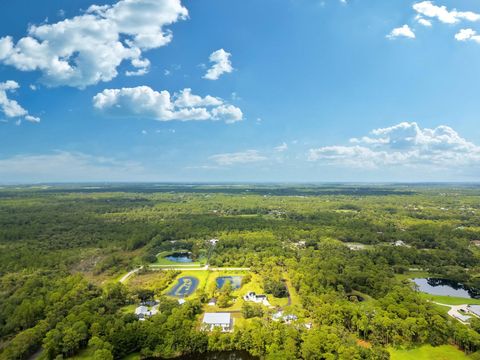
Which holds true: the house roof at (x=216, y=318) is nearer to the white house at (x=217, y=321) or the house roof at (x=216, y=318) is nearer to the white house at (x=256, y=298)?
the white house at (x=217, y=321)

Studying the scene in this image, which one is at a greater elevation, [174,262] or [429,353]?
[174,262]

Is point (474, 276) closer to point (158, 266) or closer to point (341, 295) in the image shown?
point (341, 295)

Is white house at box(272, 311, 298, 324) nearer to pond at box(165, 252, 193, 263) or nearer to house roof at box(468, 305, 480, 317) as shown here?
house roof at box(468, 305, 480, 317)

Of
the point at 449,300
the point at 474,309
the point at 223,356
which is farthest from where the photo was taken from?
the point at 449,300

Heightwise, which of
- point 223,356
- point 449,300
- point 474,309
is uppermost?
point 474,309

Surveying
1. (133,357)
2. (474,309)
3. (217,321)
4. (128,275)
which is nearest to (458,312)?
(474,309)

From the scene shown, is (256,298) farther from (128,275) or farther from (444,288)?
(444,288)

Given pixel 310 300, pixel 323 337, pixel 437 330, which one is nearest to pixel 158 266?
pixel 310 300
